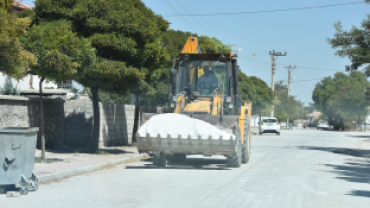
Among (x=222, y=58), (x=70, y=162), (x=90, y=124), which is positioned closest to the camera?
(x=70, y=162)

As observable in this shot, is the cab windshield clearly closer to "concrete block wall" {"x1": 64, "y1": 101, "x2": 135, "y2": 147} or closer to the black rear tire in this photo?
the black rear tire

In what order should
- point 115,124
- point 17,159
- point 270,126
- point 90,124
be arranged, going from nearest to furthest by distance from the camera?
point 17,159 → point 90,124 → point 115,124 → point 270,126

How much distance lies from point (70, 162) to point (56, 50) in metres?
3.04

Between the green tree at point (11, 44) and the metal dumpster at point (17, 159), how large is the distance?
73.8 inches

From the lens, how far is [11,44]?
913 cm

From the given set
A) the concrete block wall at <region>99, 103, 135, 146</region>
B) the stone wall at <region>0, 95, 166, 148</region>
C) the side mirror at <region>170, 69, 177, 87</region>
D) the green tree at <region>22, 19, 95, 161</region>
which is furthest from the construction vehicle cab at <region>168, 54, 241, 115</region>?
the concrete block wall at <region>99, 103, 135, 146</region>

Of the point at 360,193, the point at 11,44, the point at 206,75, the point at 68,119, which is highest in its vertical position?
the point at 11,44

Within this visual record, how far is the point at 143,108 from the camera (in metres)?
21.9

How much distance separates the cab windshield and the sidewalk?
3137 millimetres

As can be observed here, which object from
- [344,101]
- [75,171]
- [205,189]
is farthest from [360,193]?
[344,101]

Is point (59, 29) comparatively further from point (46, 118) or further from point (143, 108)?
point (143, 108)

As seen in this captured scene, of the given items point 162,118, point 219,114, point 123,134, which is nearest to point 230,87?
point 219,114

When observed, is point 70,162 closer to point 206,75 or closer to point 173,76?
point 173,76

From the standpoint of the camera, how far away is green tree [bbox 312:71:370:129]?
73.9 m
